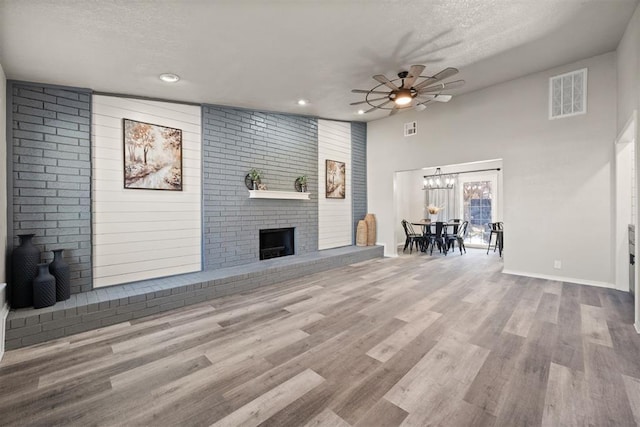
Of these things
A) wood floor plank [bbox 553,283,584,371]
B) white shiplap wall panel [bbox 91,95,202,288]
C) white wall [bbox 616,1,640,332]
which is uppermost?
white wall [bbox 616,1,640,332]

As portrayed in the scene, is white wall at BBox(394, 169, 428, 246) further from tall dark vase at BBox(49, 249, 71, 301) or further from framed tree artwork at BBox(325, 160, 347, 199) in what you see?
tall dark vase at BBox(49, 249, 71, 301)

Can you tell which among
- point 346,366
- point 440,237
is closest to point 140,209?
point 346,366

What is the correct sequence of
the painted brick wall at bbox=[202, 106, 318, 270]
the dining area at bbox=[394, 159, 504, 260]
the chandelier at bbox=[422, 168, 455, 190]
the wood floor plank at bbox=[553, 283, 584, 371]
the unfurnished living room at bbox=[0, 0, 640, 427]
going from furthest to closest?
1. the chandelier at bbox=[422, 168, 455, 190]
2. the dining area at bbox=[394, 159, 504, 260]
3. the painted brick wall at bbox=[202, 106, 318, 270]
4. the wood floor plank at bbox=[553, 283, 584, 371]
5. the unfurnished living room at bbox=[0, 0, 640, 427]

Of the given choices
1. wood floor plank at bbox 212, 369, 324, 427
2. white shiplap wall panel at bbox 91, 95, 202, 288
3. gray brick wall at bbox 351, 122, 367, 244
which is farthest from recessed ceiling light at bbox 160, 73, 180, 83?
gray brick wall at bbox 351, 122, 367, 244

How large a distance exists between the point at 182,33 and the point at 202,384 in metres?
3.14

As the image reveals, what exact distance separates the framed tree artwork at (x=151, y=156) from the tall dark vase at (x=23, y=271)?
3.89 ft

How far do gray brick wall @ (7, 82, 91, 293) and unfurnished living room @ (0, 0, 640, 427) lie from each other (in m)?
0.02

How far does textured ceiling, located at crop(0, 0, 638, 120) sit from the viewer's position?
2.46 metres

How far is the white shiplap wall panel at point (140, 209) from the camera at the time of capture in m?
3.57

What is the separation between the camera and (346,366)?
85.0 inches

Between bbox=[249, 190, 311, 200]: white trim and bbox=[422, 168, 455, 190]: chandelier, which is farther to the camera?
bbox=[422, 168, 455, 190]: chandelier

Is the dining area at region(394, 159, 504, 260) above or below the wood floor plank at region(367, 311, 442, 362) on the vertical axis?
above

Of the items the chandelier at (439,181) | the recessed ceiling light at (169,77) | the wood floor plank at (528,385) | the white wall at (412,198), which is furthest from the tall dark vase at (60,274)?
the chandelier at (439,181)

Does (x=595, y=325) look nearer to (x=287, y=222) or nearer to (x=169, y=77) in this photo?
(x=287, y=222)
